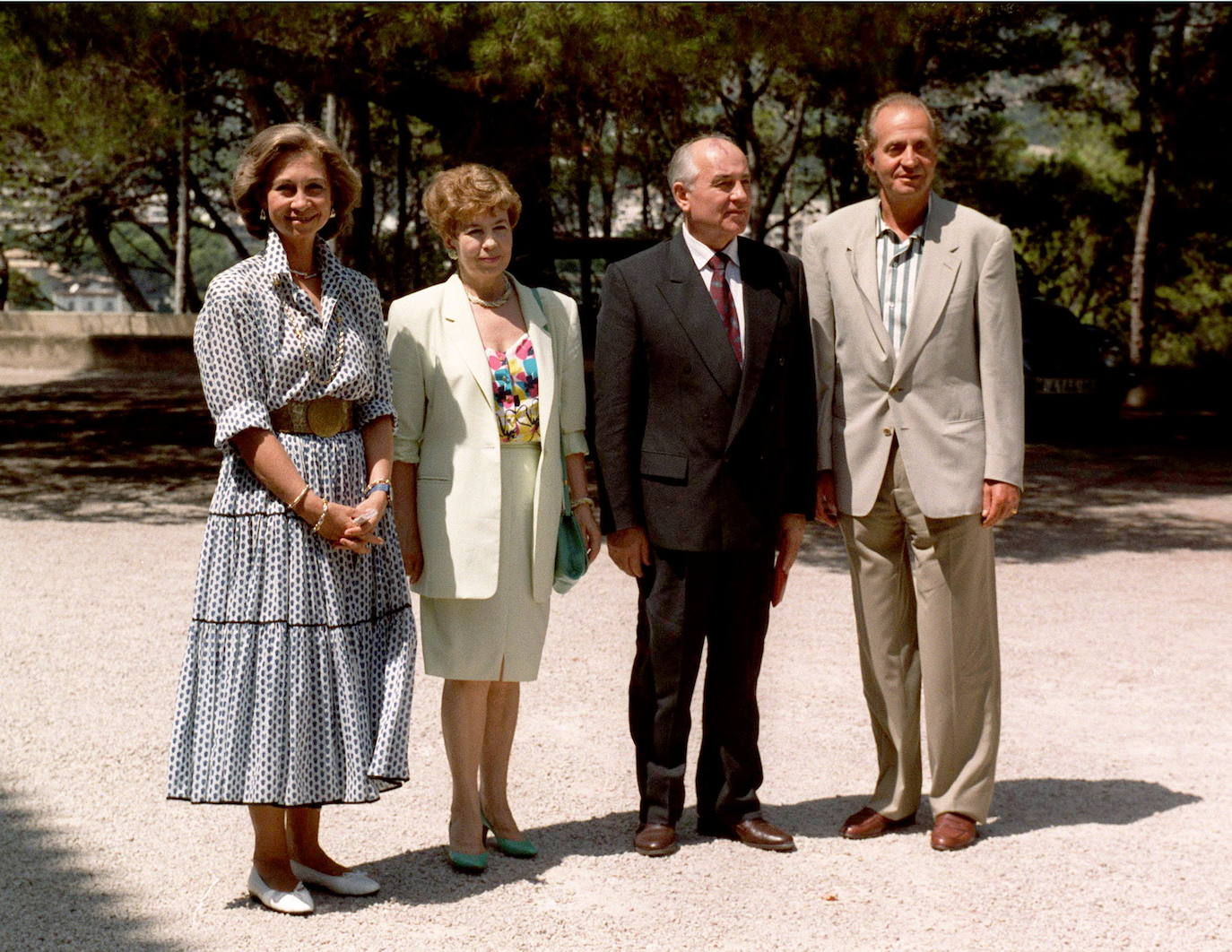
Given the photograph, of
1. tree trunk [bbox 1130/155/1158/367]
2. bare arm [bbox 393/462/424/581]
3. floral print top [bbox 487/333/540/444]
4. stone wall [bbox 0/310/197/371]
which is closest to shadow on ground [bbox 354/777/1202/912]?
bare arm [bbox 393/462/424/581]

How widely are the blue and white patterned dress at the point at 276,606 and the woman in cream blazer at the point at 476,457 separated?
0.88 feet

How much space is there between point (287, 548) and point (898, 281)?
176 cm

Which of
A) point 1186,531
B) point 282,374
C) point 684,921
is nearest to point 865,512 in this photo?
point 684,921

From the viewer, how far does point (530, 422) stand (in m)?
4.00

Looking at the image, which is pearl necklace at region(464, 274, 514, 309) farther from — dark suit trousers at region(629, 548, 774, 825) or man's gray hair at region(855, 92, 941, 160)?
man's gray hair at region(855, 92, 941, 160)

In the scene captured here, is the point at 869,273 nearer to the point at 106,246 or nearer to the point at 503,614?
the point at 503,614

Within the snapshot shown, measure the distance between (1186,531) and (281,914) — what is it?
26.2 ft

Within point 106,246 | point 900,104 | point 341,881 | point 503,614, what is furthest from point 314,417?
point 106,246

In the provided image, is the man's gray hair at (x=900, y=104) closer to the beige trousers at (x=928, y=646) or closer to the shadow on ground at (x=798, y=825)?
the beige trousers at (x=928, y=646)

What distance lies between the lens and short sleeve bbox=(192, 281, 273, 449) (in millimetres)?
3555

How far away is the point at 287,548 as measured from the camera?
11.9ft

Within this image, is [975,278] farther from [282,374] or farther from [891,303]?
[282,374]

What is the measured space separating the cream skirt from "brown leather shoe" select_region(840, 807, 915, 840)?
102cm

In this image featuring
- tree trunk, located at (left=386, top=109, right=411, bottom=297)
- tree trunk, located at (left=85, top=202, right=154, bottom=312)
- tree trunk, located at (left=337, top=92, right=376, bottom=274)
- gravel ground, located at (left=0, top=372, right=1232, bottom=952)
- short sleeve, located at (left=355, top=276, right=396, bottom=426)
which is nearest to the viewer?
gravel ground, located at (left=0, top=372, right=1232, bottom=952)
